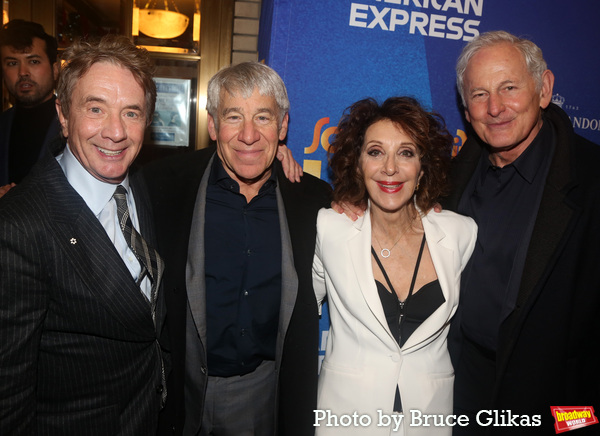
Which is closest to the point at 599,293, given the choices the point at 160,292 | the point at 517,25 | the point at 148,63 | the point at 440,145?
the point at 440,145

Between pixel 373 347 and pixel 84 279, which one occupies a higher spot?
pixel 84 279

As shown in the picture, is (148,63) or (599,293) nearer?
(148,63)

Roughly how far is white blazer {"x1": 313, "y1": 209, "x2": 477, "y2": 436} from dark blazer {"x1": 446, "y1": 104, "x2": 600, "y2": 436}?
32cm

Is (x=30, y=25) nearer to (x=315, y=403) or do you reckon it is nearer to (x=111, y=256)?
(x=111, y=256)

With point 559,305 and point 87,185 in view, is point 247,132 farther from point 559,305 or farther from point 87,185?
point 559,305

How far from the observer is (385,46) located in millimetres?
2596

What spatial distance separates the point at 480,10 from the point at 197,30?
8.85 ft

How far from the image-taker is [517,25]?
268 cm

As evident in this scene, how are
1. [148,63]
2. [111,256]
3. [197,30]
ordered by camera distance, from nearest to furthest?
[111,256], [148,63], [197,30]

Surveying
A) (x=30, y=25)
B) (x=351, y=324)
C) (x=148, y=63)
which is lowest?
(x=351, y=324)

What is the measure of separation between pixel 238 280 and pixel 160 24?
10.7ft

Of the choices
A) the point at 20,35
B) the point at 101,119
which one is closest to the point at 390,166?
the point at 101,119

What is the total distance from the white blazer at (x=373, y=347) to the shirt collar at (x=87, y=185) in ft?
3.44

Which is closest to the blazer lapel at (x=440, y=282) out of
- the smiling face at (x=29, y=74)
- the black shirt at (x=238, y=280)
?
the black shirt at (x=238, y=280)
